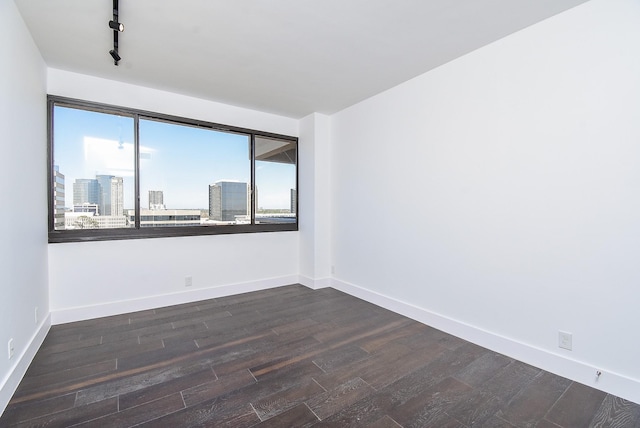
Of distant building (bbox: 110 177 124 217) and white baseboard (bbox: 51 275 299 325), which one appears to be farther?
distant building (bbox: 110 177 124 217)

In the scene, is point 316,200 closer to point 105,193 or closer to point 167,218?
point 167,218

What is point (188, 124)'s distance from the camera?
3.90 m

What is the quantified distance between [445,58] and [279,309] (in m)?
3.28

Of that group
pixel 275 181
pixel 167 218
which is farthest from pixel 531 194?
pixel 167 218

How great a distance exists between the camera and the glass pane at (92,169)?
3.19 meters

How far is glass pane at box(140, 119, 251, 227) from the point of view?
3.70 m

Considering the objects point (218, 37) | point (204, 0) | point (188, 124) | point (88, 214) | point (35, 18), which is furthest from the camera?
point (188, 124)

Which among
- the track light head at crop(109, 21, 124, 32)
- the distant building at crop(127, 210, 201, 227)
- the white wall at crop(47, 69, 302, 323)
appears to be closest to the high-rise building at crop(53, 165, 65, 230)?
the white wall at crop(47, 69, 302, 323)

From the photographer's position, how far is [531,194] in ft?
7.85

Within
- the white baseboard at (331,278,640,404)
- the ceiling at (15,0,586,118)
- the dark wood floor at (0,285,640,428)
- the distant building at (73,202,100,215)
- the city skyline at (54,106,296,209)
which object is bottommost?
the dark wood floor at (0,285,640,428)

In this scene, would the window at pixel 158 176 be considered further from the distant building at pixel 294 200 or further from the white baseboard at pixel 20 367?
the white baseboard at pixel 20 367

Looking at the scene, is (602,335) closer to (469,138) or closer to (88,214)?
(469,138)

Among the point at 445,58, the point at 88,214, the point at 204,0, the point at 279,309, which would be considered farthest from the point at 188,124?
the point at 445,58

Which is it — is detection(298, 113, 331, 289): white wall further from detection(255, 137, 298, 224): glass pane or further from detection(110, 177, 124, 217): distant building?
detection(110, 177, 124, 217): distant building
